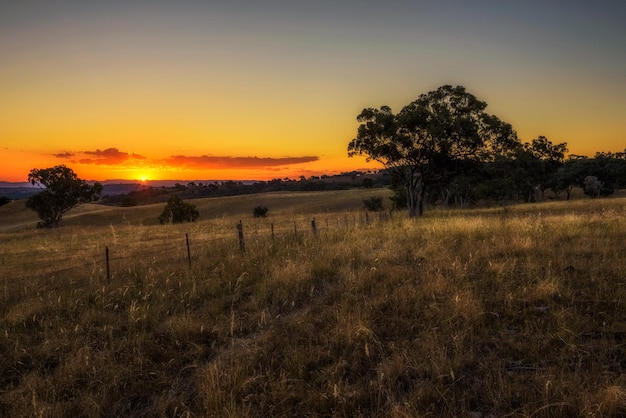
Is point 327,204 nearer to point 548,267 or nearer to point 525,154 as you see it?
Result: point 525,154

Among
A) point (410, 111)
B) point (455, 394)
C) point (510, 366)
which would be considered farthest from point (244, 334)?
point (410, 111)

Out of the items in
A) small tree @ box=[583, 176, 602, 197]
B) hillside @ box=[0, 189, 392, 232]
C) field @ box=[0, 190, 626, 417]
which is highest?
small tree @ box=[583, 176, 602, 197]

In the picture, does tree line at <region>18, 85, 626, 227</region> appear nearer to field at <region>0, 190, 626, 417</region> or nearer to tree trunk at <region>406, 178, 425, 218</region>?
tree trunk at <region>406, 178, 425, 218</region>

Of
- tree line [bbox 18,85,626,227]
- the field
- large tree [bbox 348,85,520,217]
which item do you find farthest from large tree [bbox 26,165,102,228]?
the field

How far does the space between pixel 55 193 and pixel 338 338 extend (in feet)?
192

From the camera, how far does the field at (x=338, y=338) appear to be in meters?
4.31

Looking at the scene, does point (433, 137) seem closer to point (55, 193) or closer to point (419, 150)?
point (419, 150)

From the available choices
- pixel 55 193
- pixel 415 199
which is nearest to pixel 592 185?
pixel 415 199

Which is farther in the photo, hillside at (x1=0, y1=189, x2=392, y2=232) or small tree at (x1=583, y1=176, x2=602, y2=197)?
hillside at (x1=0, y1=189, x2=392, y2=232)

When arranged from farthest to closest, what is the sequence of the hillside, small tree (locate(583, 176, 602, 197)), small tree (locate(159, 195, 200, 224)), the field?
the hillside < small tree (locate(583, 176, 602, 197)) < small tree (locate(159, 195, 200, 224)) < the field

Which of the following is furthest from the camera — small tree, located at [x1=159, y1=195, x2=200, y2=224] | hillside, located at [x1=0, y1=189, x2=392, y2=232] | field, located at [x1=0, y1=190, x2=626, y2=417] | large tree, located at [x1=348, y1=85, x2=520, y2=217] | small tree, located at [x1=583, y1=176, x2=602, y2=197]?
hillside, located at [x1=0, y1=189, x2=392, y2=232]

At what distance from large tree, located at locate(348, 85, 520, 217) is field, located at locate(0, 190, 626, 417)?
70.3 ft

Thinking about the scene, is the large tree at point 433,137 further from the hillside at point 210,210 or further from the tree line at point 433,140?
the hillside at point 210,210

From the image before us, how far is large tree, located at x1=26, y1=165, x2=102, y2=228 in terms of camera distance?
51.2 meters
